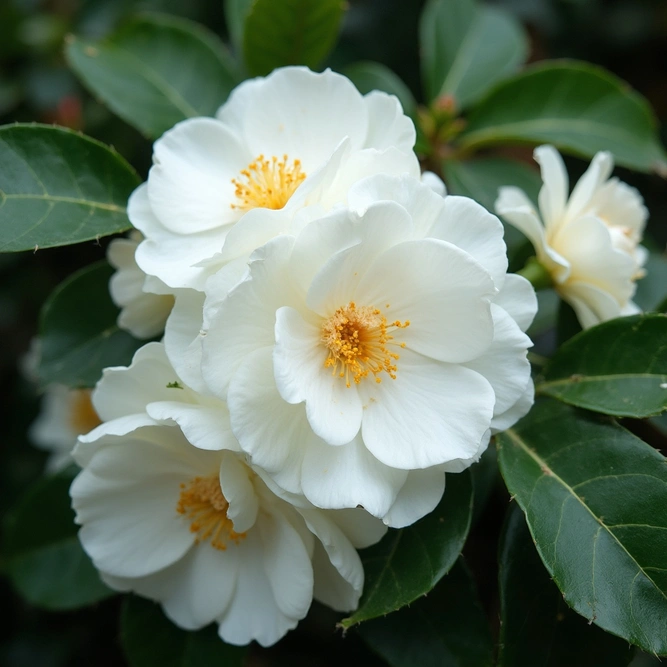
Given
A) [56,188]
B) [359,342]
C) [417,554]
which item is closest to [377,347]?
[359,342]

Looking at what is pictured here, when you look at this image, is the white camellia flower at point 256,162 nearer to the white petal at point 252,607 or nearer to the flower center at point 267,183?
the flower center at point 267,183

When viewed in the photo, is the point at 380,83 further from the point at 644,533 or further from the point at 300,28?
the point at 644,533

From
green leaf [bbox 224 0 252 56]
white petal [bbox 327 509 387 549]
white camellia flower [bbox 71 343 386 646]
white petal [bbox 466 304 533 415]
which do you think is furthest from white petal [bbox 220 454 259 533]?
green leaf [bbox 224 0 252 56]

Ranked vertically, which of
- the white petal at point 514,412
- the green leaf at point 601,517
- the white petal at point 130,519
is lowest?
the white petal at point 130,519

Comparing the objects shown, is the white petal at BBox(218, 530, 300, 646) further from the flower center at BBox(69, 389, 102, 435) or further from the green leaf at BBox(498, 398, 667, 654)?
the flower center at BBox(69, 389, 102, 435)

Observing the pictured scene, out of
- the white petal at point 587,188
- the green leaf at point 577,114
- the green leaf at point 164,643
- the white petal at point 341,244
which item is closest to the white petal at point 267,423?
the white petal at point 341,244

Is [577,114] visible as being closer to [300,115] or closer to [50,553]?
[300,115]
